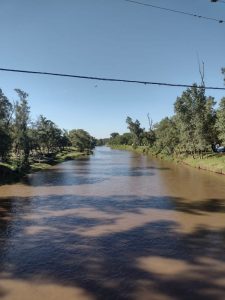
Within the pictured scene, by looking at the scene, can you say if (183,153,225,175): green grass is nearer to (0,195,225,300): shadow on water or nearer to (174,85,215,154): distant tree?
(174,85,215,154): distant tree

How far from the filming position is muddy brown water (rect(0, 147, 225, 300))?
13.8 m

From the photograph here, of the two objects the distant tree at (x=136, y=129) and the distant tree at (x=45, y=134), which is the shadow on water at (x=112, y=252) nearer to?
the distant tree at (x=45, y=134)

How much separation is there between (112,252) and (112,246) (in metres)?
0.97

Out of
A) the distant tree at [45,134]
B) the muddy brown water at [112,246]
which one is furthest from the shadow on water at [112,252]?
the distant tree at [45,134]

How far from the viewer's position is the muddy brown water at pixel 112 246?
1380 cm

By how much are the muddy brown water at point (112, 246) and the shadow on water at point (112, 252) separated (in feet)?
0.13

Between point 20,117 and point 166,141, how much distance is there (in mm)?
43412

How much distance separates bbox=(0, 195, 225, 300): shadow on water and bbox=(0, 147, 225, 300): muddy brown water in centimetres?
4

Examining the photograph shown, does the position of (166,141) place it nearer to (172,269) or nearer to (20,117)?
(20,117)

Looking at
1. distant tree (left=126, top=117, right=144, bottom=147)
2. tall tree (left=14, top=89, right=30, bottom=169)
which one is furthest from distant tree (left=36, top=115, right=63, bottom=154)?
distant tree (left=126, top=117, right=144, bottom=147)

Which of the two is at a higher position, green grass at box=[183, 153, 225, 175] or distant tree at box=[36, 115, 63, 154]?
distant tree at box=[36, 115, 63, 154]

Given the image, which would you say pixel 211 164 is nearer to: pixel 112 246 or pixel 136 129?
pixel 112 246

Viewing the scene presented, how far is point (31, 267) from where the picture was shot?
16.0 metres

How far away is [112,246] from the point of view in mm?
18938
